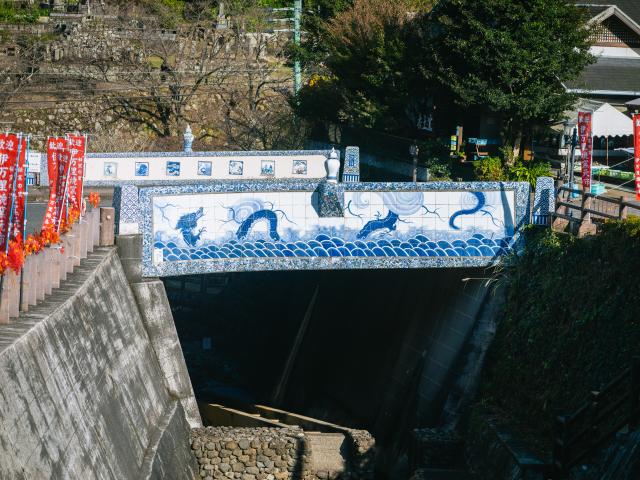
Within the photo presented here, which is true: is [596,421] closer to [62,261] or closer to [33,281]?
[33,281]

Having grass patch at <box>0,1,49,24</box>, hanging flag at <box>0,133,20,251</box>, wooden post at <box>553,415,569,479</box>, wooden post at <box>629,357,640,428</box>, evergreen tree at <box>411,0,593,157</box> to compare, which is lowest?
wooden post at <box>553,415,569,479</box>

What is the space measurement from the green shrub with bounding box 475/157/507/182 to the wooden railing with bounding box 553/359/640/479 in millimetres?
13203

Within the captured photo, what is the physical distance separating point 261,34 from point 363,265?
37.4 metres

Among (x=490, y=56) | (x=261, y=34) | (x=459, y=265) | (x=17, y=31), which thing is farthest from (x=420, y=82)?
(x=17, y=31)

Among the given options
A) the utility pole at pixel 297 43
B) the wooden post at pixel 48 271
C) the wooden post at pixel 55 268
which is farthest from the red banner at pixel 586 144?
the utility pole at pixel 297 43

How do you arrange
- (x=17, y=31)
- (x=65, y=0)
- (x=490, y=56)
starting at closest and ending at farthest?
1. (x=490, y=56)
2. (x=17, y=31)
3. (x=65, y=0)

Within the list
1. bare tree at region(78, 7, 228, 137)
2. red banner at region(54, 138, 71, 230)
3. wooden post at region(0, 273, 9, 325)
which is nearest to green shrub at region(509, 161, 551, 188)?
red banner at region(54, 138, 71, 230)

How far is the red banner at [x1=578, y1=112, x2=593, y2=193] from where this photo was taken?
73.9 feet

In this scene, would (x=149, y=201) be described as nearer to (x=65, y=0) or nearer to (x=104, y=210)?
(x=104, y=210)

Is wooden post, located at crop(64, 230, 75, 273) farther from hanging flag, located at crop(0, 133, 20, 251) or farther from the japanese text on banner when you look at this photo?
the japanese text on banner

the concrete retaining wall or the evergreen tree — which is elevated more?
the evergreen tree

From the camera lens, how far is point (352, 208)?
2238 cm

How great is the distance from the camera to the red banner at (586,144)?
22516mm

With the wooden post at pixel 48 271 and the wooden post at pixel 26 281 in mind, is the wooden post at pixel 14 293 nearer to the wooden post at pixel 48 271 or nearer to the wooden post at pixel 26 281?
the wooden post at pixel 26 281
